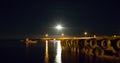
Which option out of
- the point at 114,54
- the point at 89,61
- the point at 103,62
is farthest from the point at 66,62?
the point at 114,54

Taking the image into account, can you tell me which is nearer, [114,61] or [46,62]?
[114,61]

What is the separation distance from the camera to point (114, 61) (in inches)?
2484

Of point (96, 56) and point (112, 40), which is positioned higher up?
point (112, 40)

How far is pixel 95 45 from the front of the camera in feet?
249

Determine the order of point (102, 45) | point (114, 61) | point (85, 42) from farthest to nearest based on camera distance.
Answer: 1. point (85, 42)
2. point (102, 45)
3. point (114, 61)

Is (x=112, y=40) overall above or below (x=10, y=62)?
above

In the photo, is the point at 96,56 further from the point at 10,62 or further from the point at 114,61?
the point at 10,62

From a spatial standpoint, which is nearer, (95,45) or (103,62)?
(103,62)

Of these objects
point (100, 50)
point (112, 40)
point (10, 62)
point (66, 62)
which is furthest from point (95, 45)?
point (10, 62)

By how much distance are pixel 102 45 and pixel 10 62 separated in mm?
27491

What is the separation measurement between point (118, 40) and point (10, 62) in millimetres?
31389

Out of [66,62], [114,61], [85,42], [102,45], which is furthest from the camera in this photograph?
[85,42]

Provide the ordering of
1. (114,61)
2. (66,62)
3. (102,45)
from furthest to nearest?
(102,45) → (66,62) → (114,61)

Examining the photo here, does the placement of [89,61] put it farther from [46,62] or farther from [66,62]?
[46,62]
